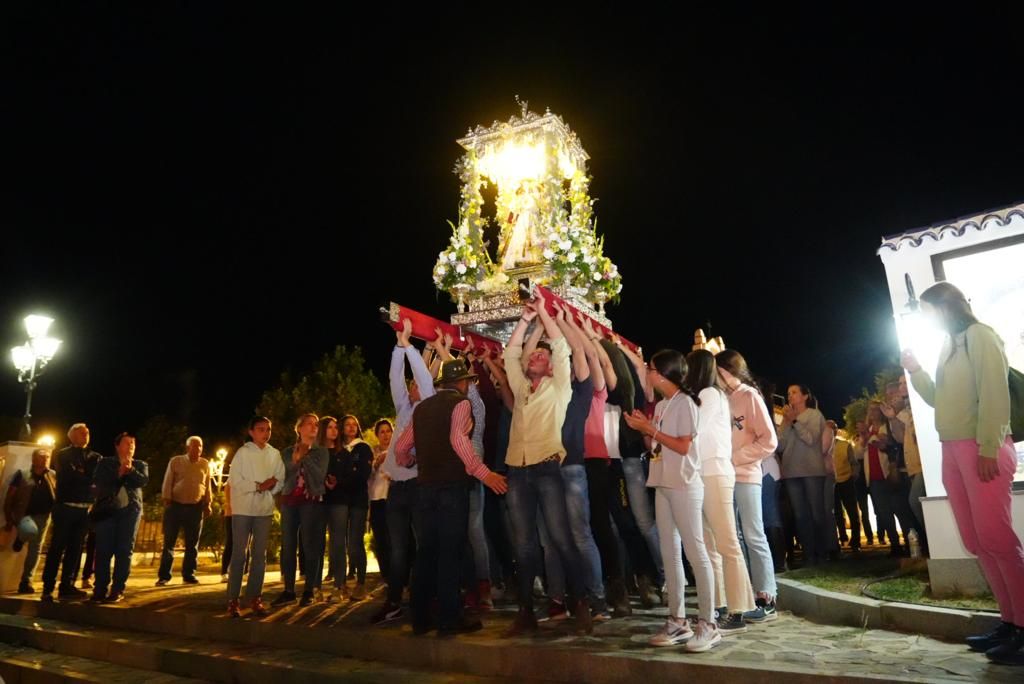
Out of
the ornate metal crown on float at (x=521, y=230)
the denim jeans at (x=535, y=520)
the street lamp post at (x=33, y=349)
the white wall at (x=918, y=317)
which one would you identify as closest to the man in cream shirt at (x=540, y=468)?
the denim jeans at (x=535, y=520)

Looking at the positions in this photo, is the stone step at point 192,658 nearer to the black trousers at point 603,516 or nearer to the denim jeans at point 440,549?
the denim jeans at point 440,549

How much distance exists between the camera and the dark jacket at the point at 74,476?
25.7 feet

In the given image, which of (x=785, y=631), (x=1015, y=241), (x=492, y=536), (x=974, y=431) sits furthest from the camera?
(x=492, y=536)

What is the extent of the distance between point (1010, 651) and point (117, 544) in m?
8.11

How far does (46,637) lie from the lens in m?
6.36

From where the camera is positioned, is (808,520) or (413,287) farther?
(413,287)

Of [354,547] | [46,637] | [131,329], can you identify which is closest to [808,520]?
[354,547]

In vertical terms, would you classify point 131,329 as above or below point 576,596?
above

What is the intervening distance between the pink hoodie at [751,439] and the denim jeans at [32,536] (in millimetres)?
8573

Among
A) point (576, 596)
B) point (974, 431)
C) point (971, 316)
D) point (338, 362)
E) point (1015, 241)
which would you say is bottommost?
point (576, 596)

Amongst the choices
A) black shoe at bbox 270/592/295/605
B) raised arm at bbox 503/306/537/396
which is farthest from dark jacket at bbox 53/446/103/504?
raised arm at bbox 503/306/537/396

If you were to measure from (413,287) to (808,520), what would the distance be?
59.5ft

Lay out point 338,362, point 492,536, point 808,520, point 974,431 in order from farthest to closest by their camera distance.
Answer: point 338,362 → point 808,520 → point 492,536 → point 974,431

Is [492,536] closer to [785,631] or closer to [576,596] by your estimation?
[576,596]
